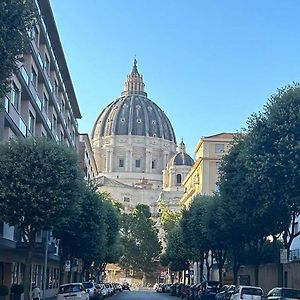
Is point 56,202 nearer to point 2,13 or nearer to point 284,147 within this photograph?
point 284,147

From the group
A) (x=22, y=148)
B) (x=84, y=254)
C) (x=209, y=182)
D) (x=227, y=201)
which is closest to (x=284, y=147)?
(x=227, y=201)

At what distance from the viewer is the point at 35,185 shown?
1341 inches

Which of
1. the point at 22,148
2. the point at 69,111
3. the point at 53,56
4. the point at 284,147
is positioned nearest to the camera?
the point at 284,147

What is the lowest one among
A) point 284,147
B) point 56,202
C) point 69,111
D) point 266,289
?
point 266,289

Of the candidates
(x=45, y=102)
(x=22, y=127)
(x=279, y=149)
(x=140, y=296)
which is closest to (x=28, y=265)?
(x=22, y=127)

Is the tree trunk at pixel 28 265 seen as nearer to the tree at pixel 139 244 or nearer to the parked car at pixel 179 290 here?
the parked car at pixel 179 290

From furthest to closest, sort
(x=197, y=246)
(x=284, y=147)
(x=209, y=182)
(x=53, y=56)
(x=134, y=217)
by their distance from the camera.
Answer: (x=134, y=217) < (x=209, y=182) < (x=197, y=246) < (x=53, y=56) < (x=284, y=147)

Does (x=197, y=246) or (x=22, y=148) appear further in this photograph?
(x=197, y=246)

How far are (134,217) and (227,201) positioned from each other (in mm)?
102171

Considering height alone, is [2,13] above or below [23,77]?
below

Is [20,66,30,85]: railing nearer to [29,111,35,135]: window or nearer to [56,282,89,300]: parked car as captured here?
[29,111,35,135]: window

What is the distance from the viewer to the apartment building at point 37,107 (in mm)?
40688

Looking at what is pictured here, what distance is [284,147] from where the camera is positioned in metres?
32.6

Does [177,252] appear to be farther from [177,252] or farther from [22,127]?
[22,127]
